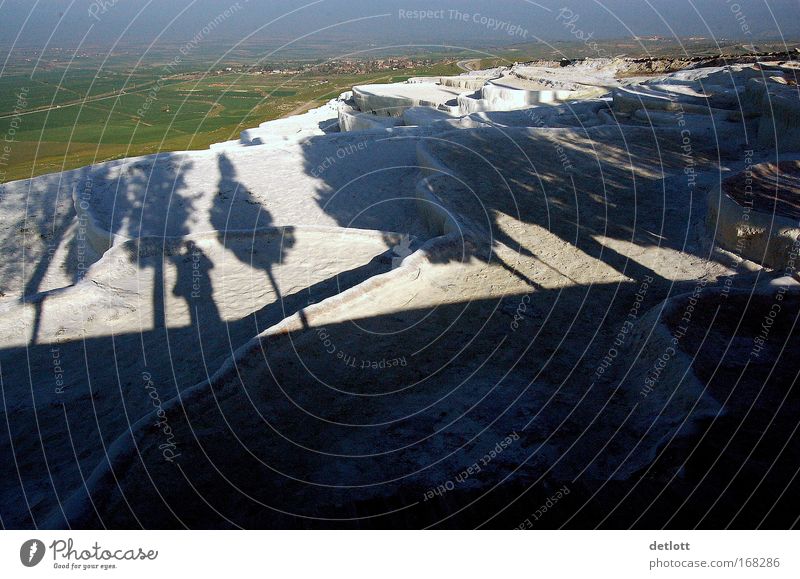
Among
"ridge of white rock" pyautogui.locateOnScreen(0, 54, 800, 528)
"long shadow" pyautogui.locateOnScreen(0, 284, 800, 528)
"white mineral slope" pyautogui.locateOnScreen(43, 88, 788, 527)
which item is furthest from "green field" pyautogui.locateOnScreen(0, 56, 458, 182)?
"long shadow" pyautogui.locateOnScreen(0, 284, 800, 528)

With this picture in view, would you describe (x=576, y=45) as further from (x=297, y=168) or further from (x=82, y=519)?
(x=82, y=519)

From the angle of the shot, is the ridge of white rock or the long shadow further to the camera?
the ridge of white rock

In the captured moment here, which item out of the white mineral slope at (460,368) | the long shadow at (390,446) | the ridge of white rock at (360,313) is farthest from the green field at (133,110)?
the long shadow at (390,446)

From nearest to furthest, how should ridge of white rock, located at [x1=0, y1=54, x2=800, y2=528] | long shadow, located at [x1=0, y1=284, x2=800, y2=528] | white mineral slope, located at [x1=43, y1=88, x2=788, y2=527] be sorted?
long shadow, located at [x1=0, y1=284, x2=800, y2=528]
white mineral slope, located at [x1=43, y1=88, x2=788, y2=527]
ridge of white rock, located at [x1=0, y1=54, x2=800, y2=528]

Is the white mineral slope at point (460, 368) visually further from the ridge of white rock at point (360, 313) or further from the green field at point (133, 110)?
the green field at point (133, 110)

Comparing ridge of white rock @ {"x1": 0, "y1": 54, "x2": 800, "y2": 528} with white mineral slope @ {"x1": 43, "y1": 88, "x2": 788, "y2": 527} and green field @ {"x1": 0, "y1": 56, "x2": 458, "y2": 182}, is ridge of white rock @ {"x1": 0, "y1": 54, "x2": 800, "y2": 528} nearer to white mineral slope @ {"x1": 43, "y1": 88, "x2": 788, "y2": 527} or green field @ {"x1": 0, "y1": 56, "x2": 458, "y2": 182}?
white mineral slope @ {"x1": 43, "y1": 88, "x2": 788, "y2": 527}

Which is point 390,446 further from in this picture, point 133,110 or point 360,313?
point 133,110

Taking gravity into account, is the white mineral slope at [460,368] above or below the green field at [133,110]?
below

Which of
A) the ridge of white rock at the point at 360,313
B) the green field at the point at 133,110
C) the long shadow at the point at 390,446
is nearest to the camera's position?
the long shadow at the point at 390,446
